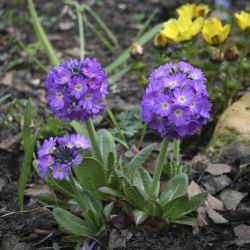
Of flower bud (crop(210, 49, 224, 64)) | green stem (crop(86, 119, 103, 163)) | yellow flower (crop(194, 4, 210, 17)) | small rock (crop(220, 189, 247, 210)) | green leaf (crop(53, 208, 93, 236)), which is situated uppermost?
yellow flower (crop(194, 4, 210, 17))

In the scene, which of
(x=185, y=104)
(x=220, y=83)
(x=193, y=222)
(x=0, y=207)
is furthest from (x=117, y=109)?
(x=185, y=104)

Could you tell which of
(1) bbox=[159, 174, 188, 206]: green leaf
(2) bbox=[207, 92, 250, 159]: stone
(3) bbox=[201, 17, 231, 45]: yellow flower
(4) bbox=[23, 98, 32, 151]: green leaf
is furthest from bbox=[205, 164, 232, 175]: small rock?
(4) bbox=[23, 98, 32, 151]: green leaf

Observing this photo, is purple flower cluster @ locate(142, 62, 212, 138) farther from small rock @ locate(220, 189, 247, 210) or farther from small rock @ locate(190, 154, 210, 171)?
small rock @ locate(190, 154, 210, 171)

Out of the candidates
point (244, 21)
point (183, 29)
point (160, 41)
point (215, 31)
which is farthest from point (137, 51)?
point (244, 21)

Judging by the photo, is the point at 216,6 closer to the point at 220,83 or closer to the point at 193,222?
the point at 220,83

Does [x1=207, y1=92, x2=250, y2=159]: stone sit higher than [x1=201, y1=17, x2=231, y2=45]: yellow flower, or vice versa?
[x1=201, y1=17, x2=231, y2=45]: yellow flower

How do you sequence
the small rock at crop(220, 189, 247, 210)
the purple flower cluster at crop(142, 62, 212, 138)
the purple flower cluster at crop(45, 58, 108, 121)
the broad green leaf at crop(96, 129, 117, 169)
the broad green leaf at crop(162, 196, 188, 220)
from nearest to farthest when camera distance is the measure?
the purple flower cluster at crop(142, 62, 212, 138) < the purple flower cluster at crop(45, 58, 108, 121) < the broad green leaf at crop(162, 196, 188, 220) < the small rock at crop(220, 189, 247, 210) < the broad green leaf at crop(96, 129, 117, 169)

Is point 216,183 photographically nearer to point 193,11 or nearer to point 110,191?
point 110,191
